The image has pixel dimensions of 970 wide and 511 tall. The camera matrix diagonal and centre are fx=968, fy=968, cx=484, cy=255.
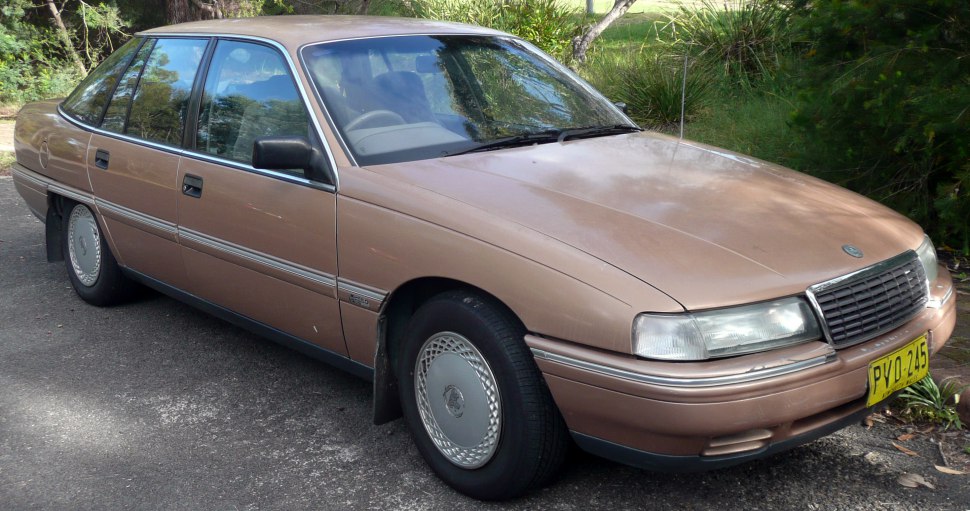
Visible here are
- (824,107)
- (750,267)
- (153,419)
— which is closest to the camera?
(750,267)

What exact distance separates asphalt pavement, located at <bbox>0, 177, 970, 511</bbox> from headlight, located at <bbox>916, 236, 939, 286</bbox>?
695mm

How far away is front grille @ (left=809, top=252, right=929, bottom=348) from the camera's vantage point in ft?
9.63

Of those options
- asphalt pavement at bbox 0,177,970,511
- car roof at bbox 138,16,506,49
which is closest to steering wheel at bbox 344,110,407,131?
car roof at bbox 138,16,506,49

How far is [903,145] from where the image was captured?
5.16m

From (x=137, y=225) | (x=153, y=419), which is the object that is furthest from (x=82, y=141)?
(x=153, y=419)

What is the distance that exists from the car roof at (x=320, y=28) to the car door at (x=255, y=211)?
0.31 feet

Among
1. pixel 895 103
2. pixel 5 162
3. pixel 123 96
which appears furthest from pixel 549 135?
pixel 5 162

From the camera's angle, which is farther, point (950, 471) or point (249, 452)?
point (249, 452)

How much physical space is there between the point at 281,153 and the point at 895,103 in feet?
10.9

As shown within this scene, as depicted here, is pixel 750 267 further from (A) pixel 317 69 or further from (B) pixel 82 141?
(B) pixel 82 141

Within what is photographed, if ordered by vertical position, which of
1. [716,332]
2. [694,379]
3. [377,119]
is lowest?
[694,379]

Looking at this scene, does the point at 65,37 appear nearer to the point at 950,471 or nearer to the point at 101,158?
the point at 101,158

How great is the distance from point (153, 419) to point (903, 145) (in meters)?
4.00

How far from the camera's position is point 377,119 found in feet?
12.8
